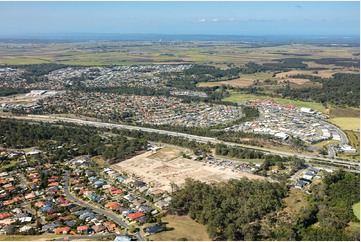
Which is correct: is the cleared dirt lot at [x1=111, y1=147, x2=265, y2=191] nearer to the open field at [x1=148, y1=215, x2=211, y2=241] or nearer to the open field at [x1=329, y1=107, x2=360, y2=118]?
the open field at [x1=148, y1=215, x2=211, y2=241]

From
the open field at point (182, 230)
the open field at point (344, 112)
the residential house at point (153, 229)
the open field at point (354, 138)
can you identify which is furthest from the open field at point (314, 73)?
the residential house at point (153, 229)

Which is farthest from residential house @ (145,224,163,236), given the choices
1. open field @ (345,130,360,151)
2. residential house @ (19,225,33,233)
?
open field @ (345,130,360,151)

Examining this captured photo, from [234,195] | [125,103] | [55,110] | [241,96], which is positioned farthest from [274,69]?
[234,195]

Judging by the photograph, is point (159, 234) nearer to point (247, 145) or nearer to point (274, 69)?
point (247, 145)

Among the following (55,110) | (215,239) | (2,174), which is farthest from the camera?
(55,110)

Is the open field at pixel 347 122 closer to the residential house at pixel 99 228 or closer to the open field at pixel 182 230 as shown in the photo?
the open field at pixel 182 230

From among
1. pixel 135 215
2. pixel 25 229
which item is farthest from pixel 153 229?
pixel 25 229
